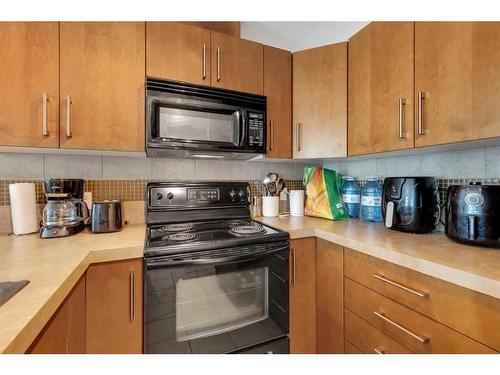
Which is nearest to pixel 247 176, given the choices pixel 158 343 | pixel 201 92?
pixel 201 92

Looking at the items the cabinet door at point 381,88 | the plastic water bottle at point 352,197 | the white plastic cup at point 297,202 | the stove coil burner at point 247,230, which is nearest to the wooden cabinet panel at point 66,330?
the stove coil burner at point 247,230

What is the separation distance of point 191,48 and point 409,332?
5.47ft

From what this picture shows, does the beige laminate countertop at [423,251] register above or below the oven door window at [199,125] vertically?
below

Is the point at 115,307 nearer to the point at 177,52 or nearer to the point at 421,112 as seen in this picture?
the point at 177,52

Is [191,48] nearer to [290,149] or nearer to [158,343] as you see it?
[290,149]

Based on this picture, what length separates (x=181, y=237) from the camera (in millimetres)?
1139

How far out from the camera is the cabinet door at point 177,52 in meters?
1.22

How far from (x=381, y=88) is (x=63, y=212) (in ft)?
5.78

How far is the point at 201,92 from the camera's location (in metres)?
1.29

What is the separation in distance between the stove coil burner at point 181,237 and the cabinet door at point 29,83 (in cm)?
69

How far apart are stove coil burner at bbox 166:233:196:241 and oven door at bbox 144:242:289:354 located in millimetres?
111

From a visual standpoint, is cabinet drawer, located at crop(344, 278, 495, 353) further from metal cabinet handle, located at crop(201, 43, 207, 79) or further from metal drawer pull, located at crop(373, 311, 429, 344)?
metal cabinet handle, located at crop(201, 43, 207, 79)

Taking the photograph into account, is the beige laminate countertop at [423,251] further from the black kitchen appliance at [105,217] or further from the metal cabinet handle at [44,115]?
the metal cabinet handle at [44,115]

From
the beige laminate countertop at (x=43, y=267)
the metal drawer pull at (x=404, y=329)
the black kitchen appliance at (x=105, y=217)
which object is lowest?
the metal drawer pull at (x=404, y=329)
